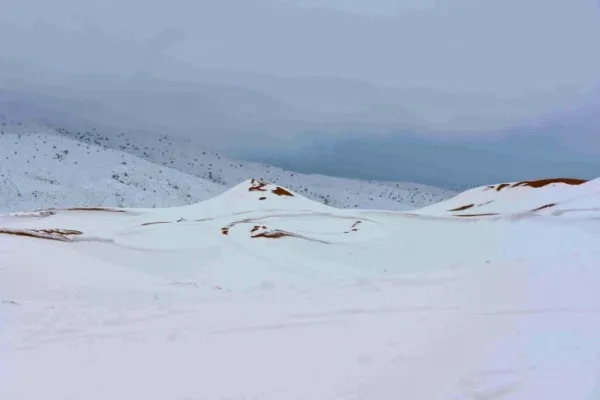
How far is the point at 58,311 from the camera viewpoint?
6609 mm

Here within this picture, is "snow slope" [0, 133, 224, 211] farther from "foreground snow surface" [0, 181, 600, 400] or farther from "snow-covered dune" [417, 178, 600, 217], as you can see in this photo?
"snow-covered dune" [417, 178, 600, 217]

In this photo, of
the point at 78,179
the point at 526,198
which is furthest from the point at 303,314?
the point at 78,179

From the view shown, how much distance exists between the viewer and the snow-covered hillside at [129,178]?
23.1m

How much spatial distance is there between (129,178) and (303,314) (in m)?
23.2

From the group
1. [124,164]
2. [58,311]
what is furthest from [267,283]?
[124,164]

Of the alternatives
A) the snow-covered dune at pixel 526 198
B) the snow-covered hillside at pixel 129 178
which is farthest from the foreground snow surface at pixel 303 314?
the snow-covered hillside at pixel 129 178

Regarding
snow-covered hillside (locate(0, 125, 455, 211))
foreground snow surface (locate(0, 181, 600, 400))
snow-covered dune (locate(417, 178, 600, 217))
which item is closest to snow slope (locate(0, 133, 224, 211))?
snow-covered hillside (locate(0, 125, 455, 211))

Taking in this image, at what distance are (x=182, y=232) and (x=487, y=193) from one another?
404 inches

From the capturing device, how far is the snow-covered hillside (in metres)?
23.1

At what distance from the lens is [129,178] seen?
1080 inches

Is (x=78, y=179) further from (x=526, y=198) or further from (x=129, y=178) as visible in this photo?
(x=526, y=198)

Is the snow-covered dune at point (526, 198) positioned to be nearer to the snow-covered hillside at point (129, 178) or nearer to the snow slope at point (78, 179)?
the snow slope at point (78, 179)

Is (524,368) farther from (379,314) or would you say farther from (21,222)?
(21,222)

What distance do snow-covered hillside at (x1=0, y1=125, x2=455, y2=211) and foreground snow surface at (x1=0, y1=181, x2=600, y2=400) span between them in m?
11.8
